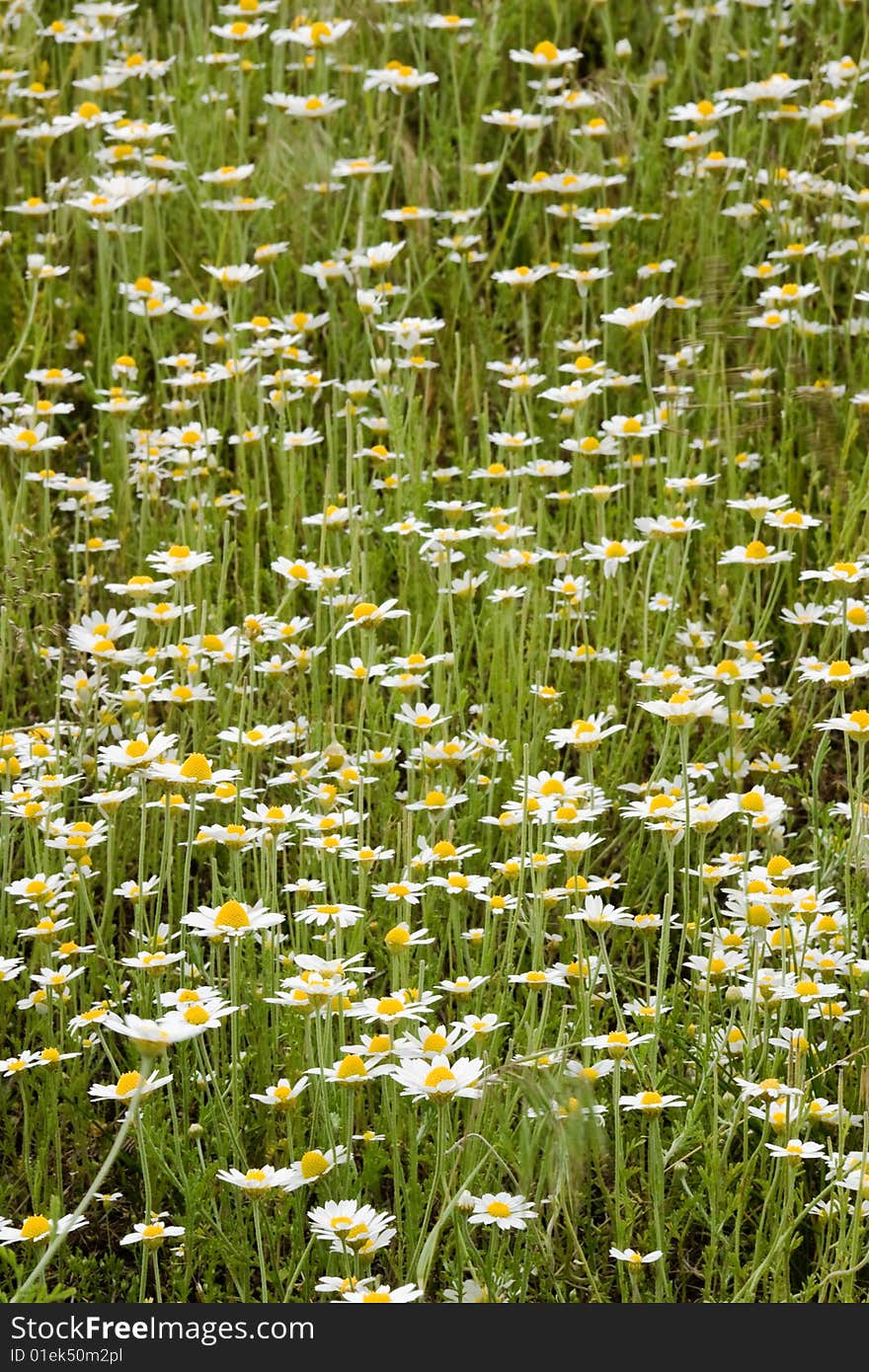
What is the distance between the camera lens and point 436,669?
2.82 metres

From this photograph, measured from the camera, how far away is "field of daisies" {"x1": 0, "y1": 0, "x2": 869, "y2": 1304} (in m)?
2.04

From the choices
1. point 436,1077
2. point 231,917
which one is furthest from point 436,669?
point 436,1077

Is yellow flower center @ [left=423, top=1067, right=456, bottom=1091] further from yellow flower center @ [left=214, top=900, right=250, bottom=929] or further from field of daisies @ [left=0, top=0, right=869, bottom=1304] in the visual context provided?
yellow flower center @ [left=214, top=900, right=250, bottom=929]

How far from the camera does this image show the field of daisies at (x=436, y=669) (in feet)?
6.70

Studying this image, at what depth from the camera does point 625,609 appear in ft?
10.3

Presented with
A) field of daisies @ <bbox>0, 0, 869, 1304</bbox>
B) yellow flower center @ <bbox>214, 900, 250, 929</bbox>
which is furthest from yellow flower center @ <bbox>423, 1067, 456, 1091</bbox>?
yellow flower center @ <bbox>214, 900, 250, 929</bbox>

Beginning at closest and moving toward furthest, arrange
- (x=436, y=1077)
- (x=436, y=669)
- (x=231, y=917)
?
(x=436, y=1077)
(x=231, y=917)
(x=436, y=669)

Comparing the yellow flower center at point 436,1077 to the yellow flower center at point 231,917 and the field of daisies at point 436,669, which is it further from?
the yellow flower center at point 231,917

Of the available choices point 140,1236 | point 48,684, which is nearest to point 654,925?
point 140,1236

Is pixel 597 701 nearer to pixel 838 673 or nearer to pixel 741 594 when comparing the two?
pixel 741 594

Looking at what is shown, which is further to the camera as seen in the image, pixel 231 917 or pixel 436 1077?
pixel 231 917

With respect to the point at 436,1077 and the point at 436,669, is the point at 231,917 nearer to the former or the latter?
the point at 436,1077

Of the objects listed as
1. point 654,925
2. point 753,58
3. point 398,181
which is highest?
point 753,58

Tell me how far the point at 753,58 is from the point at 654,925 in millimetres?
3205
